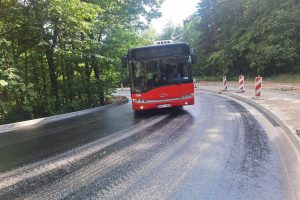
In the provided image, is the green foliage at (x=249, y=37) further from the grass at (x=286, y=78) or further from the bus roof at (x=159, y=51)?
the bus roof at (x=159, y=51)

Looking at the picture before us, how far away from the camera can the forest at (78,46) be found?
54.8 feet

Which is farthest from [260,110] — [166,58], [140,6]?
[140,6]

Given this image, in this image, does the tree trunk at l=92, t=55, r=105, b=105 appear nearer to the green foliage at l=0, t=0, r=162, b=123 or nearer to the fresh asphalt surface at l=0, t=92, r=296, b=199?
the green foliage at l=0, t=0, r=162, b=123

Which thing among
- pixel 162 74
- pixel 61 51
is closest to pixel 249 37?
pixel 61 51

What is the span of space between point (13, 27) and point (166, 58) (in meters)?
8.23

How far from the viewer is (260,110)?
14430 mm

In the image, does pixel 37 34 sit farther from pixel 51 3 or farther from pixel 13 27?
pixel 51 3

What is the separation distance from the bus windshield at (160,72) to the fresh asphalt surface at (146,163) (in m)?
3.37

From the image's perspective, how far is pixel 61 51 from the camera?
1848 centimetres

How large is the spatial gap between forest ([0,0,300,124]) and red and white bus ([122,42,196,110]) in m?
4.88

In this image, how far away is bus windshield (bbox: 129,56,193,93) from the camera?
14383 millimetres

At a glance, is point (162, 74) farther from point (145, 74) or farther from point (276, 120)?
point (276, 120)

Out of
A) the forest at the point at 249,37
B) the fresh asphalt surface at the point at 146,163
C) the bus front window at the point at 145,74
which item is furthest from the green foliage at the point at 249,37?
the fresh asphalt surface at the point at 146,163

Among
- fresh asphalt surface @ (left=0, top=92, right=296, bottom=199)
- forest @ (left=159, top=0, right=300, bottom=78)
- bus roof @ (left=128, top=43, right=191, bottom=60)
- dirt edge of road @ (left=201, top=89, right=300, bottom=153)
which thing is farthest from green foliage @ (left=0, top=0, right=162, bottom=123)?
forest @ (left=159, top=0, right=300, bottom=78)
